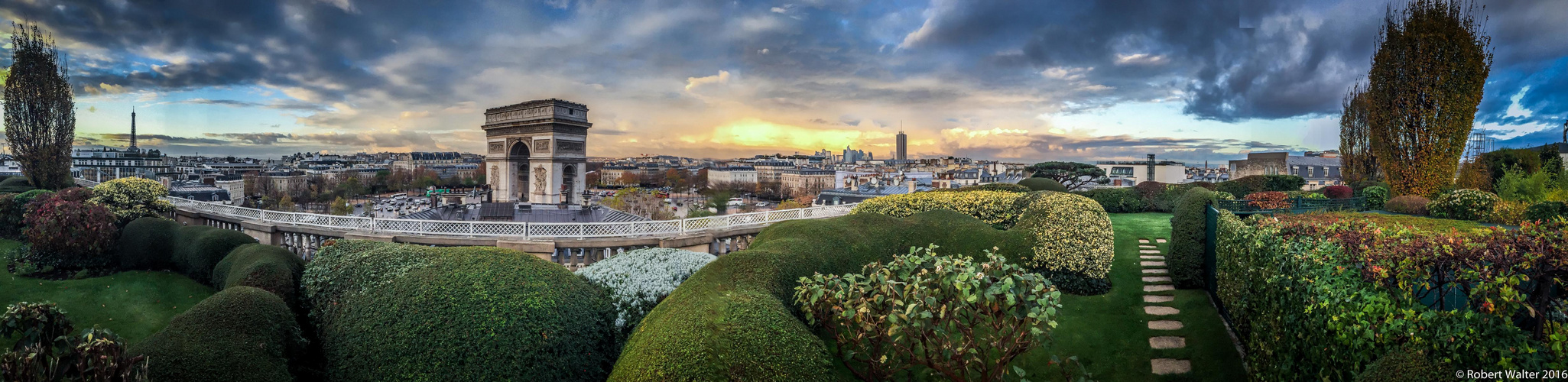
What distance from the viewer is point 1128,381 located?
688 centimetres

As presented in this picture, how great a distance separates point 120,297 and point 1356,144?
48298mm

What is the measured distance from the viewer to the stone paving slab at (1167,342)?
25.2 ft

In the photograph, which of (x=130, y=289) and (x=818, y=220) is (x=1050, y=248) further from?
(x=130, y=289)

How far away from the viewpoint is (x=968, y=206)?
496 inches

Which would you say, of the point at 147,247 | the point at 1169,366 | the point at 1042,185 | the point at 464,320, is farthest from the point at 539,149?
the point at 1169,366

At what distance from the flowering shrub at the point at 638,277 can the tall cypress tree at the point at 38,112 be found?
31.2 metres

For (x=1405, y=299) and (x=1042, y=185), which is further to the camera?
(x=1042, y=185)

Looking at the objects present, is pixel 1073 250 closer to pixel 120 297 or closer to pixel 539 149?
pixel 120 297

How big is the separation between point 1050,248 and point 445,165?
5085 inches

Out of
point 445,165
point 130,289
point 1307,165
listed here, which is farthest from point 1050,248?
point 445,165

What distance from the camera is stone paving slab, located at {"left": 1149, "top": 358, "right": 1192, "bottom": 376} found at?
7.04 metres

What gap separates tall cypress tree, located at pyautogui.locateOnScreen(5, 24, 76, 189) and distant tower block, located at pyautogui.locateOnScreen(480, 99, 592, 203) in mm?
17077

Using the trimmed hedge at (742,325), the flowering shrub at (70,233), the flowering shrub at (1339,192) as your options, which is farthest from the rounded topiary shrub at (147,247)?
the flowering shrub at (1339,192)

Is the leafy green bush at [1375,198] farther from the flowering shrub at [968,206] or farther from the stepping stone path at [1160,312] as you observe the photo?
the flowering shrub at [968,206]
